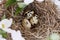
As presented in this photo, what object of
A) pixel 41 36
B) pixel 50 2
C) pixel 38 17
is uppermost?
pixel 50 2

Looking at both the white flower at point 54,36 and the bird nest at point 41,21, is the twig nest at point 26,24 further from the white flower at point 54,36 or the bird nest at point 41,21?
the white flower at point 54,36

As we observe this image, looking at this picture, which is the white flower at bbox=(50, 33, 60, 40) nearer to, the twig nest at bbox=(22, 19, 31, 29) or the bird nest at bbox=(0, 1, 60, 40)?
the bird nest at bbox=(0, 1, 60, 40)

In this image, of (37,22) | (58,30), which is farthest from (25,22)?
(58,30)

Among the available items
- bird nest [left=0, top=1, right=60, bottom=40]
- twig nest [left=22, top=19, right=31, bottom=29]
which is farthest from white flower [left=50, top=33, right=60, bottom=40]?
twig nest [left=22, top=19, right=31, bottom=29]

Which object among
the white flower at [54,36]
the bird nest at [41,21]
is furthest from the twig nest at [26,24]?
the white flower at [54,36]

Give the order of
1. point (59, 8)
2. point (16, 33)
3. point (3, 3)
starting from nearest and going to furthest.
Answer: point (16, 33) → point (3, 3) → point (59, 8)

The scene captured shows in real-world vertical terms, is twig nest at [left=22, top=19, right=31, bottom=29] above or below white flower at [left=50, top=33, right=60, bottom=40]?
above

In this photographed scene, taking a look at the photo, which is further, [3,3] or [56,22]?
[56,22]

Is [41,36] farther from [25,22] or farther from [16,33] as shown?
[16,33]
